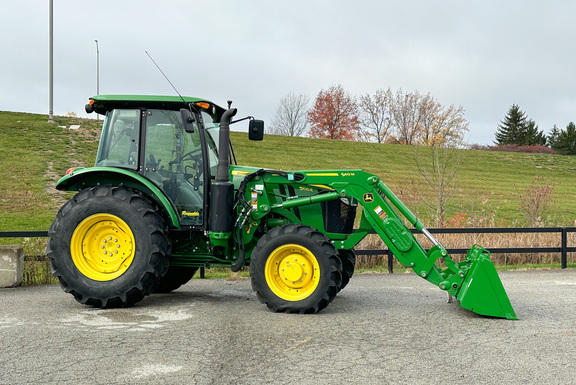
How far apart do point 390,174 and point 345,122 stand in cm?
2930

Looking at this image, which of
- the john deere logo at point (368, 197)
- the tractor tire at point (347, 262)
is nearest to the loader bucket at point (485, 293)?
the john deere logo at point (368, 197)

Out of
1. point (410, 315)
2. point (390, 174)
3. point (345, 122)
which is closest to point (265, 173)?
point (410, 315)

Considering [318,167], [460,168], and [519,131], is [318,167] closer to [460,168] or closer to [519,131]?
[460,168]

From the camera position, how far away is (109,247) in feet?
25.5

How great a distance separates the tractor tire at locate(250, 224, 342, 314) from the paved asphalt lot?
7.8 inches

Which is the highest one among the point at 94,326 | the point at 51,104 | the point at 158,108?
the point at 51,104

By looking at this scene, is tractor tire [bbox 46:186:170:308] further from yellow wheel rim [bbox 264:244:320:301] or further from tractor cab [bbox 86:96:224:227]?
yellow wheel rim [bbox 264:244:320:301]

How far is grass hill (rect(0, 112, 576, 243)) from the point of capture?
770 inches

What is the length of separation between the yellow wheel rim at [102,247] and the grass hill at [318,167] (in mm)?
9447

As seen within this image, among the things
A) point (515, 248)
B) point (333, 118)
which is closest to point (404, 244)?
point (515, 248)

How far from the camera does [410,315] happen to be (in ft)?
23.9

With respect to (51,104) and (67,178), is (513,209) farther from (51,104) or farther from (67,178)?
(51,104)

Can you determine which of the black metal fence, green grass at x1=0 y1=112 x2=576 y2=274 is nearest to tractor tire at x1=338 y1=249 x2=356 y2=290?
the black metal fence

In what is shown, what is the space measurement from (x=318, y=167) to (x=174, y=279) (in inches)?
891
